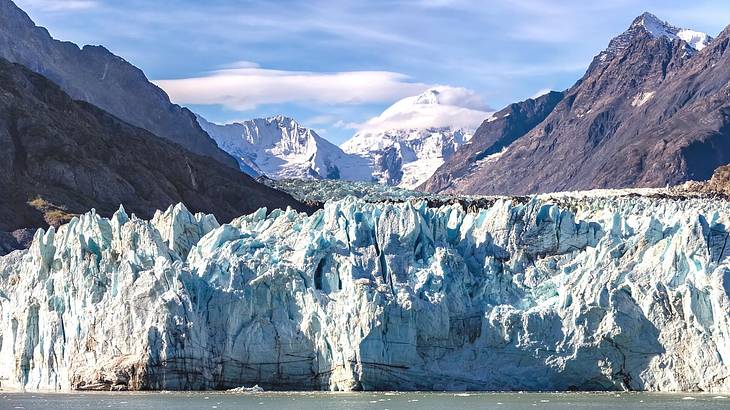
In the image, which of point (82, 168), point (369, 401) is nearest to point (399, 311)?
point (369, 401)

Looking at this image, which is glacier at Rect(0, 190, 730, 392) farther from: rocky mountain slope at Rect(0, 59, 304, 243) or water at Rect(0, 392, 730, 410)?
rocky mountain slope at Rect(0, 59, 304, 243)

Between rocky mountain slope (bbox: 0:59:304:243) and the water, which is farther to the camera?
rocky mountain slope (bbox: 0:59:304:243)

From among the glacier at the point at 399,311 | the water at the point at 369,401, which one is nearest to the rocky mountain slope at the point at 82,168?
the glacier at the point at 399,311

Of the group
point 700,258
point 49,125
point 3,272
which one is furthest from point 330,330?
point 49,125

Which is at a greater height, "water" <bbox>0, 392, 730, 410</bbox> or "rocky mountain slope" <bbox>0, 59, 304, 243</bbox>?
"rocky mountain slope" <bbox>0, 59, 304, 243</bbox>

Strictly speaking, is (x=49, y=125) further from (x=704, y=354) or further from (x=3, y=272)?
(x=704, y=354)

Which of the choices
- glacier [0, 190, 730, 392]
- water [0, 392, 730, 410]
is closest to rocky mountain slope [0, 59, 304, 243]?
glacier [0, 190, 730, 392]

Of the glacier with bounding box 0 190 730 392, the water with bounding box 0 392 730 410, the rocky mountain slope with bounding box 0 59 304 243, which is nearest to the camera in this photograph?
the water with bounding box 0 392 730 410
